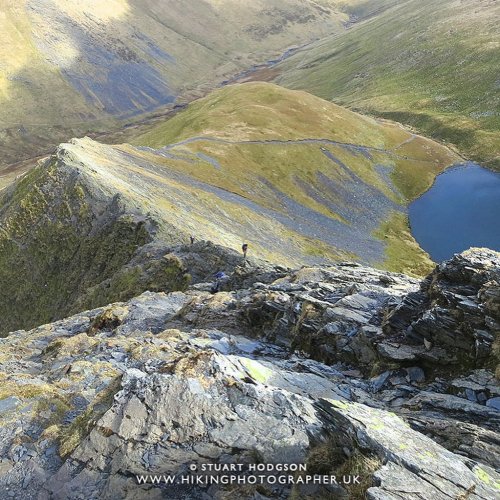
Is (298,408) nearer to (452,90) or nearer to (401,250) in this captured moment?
(401,250)

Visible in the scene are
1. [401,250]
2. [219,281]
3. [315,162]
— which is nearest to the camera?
[219,281]

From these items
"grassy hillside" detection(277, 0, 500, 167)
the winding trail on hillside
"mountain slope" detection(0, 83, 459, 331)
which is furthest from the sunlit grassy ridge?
"grassy hillside" detection(277, 0, 500, 167)

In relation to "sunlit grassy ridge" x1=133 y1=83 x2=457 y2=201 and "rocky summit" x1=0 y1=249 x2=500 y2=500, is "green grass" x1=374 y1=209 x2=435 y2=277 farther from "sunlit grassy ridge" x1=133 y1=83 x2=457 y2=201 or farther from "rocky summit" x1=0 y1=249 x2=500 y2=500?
"rocky summit" x1=0 y1=249 x2=500 y2=500

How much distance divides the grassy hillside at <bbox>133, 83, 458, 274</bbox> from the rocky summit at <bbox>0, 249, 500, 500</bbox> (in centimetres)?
4827

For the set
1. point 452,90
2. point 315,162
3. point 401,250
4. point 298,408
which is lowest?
point 401,250

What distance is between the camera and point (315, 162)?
10162cm

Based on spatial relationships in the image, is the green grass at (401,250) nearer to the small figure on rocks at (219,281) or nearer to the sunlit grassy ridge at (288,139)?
the sunlit grassy ridge at (288,139)

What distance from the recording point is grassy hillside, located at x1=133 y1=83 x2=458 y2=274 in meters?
81.6

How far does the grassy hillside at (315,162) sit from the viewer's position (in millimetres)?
81562

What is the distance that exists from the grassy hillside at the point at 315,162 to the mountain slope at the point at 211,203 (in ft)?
1.25

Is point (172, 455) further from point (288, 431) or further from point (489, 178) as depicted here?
point (489, 178)

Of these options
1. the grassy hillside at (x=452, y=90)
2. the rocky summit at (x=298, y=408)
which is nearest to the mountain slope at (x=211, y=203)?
the grassy hillside at (x=452, y=90)

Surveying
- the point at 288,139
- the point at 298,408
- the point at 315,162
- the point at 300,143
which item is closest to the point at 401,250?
the point at 315,162

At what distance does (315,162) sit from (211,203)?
141 feet
